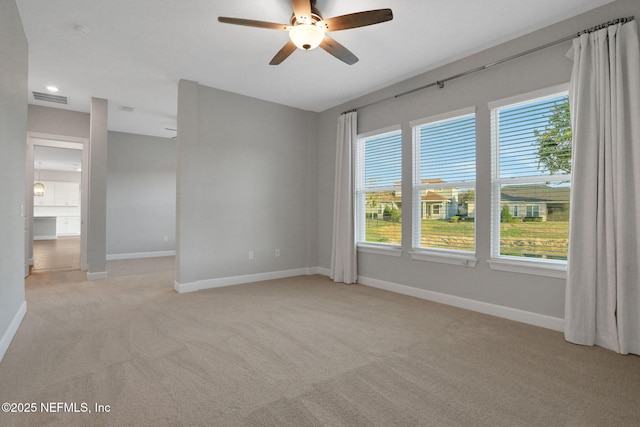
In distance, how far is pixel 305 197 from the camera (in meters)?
5.85

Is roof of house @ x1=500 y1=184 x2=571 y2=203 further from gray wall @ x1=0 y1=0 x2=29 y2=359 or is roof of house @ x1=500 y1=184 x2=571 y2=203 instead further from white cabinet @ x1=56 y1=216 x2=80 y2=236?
white cabinet @ x1=56 y1=216 x2=80 y2=236

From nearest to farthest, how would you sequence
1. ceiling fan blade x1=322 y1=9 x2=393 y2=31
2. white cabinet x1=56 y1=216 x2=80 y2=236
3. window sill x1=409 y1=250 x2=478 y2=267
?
ceiling fan blade x1=322 y1=9 x2=393 y2=31
window sill x1=409 y1=250 x2=478 y2=267
white cabinet x1=56 y1=216 x2=80 y2=236

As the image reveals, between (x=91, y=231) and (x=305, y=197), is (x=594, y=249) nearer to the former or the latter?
(x=305, y=197)

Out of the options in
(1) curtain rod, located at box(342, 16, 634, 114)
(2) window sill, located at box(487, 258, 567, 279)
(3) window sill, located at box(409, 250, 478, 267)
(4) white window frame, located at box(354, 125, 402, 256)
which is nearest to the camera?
(1) curtain rod, located at box(342, 16, 634, 114)

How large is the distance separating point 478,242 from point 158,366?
132 inches

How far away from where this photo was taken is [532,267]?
10.5 ft

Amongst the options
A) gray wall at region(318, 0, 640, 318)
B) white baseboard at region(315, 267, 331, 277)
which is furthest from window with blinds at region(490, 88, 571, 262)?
white baseboard at region(315, 267, 331, 277)

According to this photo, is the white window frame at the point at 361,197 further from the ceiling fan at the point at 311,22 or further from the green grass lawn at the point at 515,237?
the ceiling fan at the point at 311,22

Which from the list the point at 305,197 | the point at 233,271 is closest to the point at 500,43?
the point at 305,197

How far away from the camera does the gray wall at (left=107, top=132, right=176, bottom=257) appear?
741cm

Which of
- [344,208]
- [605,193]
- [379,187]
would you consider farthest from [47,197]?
[605,193]

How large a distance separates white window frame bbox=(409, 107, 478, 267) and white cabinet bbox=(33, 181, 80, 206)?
13624 mm

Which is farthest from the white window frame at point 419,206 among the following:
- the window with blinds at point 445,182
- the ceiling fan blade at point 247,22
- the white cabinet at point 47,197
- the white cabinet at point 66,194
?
the white cabinet at point 47,197

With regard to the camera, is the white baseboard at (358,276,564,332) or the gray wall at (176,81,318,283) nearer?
the white baseboard at (358,276,564,332)
